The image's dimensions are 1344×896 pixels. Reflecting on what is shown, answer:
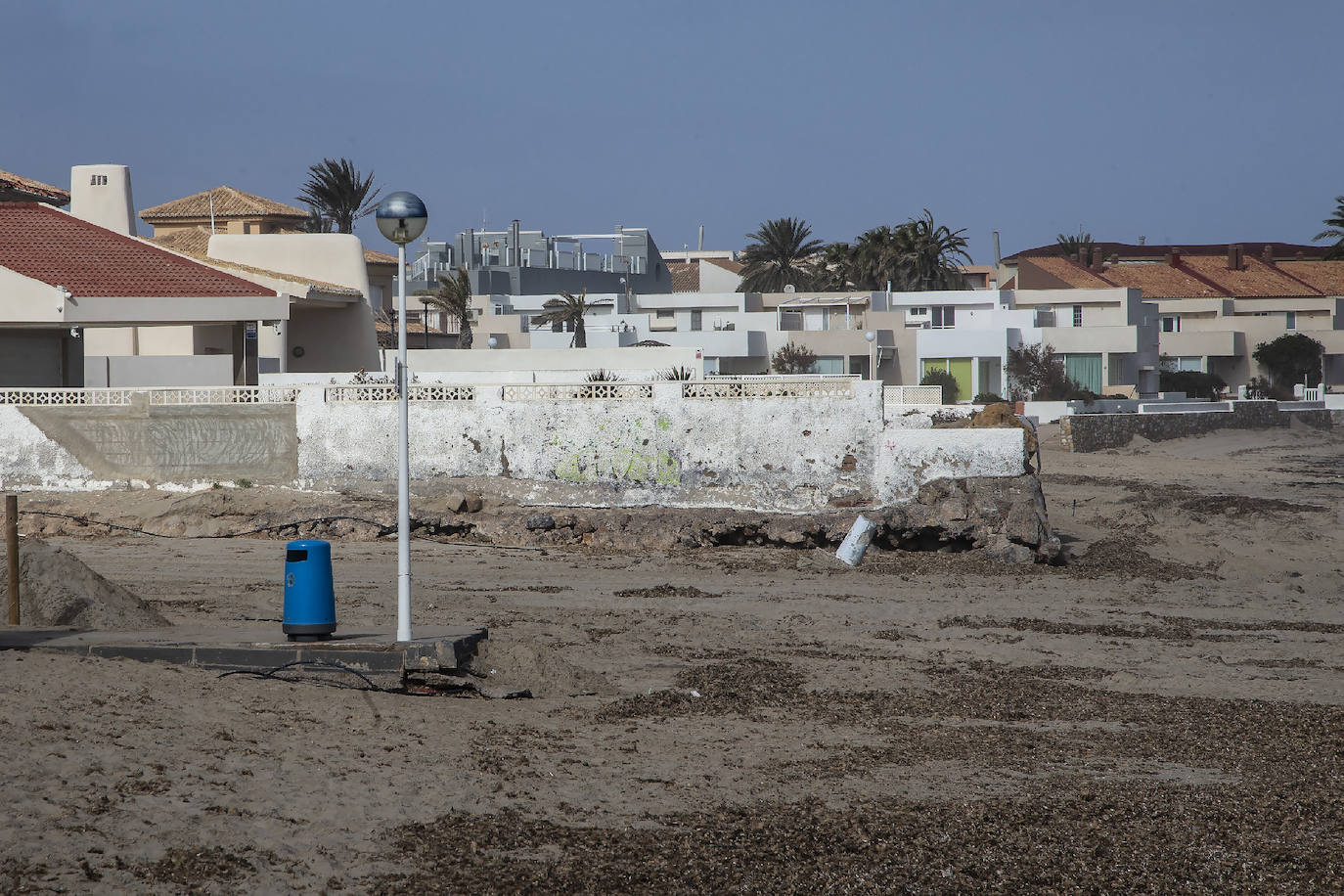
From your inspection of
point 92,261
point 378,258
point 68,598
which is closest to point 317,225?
point 378,258

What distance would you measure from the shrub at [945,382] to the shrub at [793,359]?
465 centimetres

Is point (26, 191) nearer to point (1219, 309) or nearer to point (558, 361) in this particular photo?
point (558, 361)

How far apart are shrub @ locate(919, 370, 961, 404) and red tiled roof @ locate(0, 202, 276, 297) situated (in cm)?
3178

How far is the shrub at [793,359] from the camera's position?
5325cm

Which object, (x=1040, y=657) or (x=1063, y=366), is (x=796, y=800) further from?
(x=1063, y=366)

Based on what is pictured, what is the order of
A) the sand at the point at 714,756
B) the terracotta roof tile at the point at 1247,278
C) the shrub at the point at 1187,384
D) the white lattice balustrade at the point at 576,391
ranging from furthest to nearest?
the terracotta roof tile at the point at 1247,278, the shrub at the point at 1187,384, the white lattice balustrade at the point at 576,391, the sand at the point at 714,756

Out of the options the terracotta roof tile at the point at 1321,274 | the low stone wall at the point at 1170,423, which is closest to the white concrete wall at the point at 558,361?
the low stone wall at the point at 1170,423

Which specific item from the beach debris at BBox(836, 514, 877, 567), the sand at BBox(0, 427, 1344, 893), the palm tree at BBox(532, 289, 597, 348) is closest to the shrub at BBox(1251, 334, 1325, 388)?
the palm tree at BBox(532, 289, 597, 348)

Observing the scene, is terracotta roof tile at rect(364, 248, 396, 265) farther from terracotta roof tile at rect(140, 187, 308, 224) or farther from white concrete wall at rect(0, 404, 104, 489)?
white concrete wall at rect(0, 404, 104, 489)

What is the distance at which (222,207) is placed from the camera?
43.2 metres

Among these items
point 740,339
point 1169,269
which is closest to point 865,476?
point 740,339

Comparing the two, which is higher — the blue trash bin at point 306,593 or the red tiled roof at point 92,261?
the red tiled roof at point 92,261

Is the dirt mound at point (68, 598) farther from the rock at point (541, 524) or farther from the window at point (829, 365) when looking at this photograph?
the window at point (829, 365)

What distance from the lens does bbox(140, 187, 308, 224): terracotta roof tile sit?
141ft
